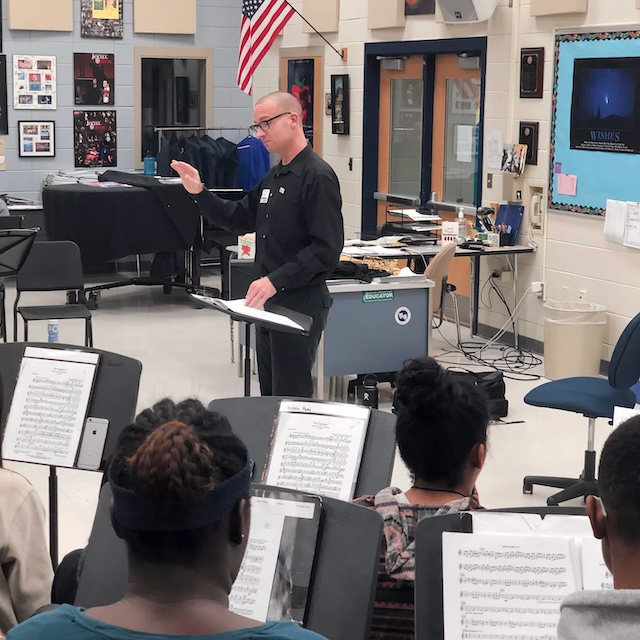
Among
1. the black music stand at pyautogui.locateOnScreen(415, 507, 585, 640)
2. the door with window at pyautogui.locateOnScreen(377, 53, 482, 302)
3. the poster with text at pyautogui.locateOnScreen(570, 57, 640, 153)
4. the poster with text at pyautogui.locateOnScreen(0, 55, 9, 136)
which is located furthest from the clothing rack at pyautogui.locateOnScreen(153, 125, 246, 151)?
the black music stand at pyautogui.locateOnScreen(415, 507, 585, 640)

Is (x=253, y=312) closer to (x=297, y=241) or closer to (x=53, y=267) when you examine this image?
(x=297, y=241)

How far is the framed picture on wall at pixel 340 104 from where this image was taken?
9711mm

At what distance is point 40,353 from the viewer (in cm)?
341

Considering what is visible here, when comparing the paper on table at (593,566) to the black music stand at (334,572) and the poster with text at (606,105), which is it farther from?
the poster with text at (606,105)

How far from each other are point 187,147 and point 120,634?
9408 millimetres

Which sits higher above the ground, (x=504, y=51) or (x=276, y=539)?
(x=504, y=51)

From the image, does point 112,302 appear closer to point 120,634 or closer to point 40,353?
point 40,353

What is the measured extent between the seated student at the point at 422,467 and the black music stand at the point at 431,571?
22cm

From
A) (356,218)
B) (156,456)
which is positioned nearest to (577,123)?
→ (356,218)

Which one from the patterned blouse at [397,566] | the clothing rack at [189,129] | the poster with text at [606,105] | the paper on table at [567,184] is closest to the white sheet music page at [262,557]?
the patterned blouse at [397,566]

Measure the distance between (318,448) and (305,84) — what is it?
8.03 metres

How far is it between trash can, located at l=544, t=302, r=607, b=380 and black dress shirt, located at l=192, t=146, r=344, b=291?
2.70m

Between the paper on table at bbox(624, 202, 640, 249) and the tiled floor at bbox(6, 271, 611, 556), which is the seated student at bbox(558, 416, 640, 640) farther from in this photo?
the paper on table at bbox(624, 202, 640, 249)

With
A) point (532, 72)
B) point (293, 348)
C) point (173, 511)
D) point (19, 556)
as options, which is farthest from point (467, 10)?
point (173, 511)
